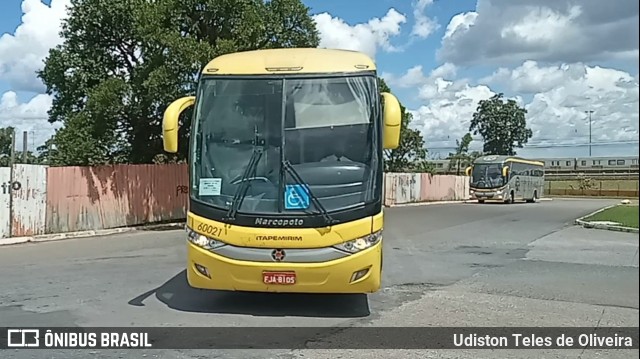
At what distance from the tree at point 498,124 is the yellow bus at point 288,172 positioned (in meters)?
65.1

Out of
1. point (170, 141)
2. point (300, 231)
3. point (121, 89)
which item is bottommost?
point (300, 231)

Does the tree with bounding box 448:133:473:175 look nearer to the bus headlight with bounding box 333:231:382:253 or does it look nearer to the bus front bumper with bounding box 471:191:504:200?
the bus front bumper with bounding box 471:191:504:200

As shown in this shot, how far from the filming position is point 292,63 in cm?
773

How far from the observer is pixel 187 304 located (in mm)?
8070

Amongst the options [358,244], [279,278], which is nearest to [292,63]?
[358,244]

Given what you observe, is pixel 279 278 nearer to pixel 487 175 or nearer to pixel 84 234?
pixel 84 234

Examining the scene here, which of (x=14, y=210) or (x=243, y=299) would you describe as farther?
(x=14, y=210)

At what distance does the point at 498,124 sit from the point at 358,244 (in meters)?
69.1

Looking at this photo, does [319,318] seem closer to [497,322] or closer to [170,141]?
[497,322]

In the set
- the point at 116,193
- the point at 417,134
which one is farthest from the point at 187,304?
the point at 417,134

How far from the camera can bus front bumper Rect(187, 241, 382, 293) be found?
7.00m

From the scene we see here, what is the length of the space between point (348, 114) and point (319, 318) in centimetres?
248

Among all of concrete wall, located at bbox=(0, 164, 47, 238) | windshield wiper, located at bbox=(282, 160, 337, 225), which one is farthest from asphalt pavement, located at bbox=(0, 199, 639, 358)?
concrete wall, located at bbox=(0, 164, 47, 238)

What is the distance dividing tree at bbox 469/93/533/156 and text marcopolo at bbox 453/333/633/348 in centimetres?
6541
